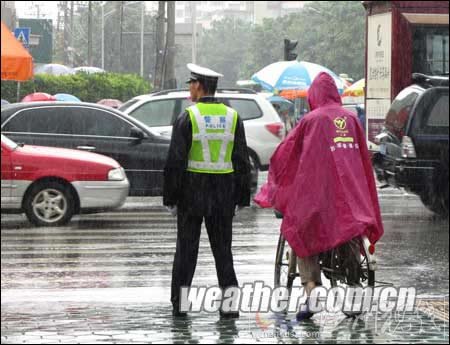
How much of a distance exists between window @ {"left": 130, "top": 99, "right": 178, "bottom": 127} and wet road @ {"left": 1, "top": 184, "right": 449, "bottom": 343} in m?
2.41

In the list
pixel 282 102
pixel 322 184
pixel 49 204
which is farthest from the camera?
pixel 282 102

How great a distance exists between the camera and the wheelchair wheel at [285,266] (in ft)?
32.7

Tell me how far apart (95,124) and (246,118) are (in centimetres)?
373

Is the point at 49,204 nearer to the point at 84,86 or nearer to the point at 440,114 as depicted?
the point at 440,114

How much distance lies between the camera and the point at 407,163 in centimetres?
1844

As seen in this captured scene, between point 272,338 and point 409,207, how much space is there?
11997 millimetres

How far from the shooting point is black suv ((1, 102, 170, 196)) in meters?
19.0

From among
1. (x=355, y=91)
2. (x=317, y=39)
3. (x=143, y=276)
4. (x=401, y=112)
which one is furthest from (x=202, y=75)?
(x=317, y=39)

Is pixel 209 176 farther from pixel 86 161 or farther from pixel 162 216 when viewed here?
pixel 162 216

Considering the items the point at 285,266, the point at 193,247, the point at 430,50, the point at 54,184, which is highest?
the point at 430,50

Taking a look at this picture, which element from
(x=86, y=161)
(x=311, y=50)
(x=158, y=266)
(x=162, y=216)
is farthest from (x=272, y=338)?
(x=311, y=50)

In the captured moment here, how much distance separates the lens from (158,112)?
22.2 metres

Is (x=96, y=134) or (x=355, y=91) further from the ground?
(x=355, y=91)

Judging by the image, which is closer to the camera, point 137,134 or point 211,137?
point 211,137
